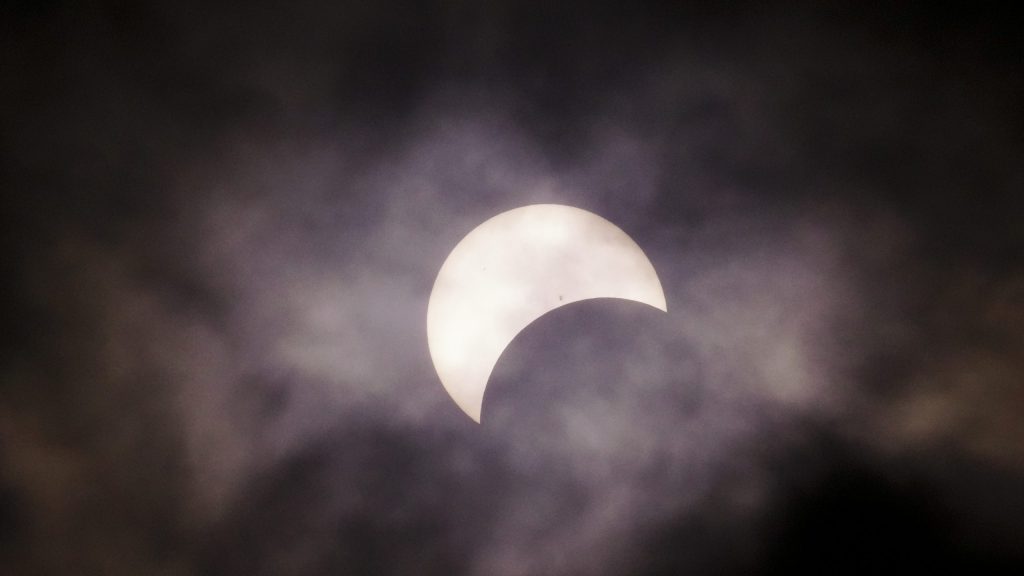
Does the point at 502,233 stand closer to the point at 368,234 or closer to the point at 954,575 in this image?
the point at 368,234

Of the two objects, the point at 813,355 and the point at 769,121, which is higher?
the point at 769,121

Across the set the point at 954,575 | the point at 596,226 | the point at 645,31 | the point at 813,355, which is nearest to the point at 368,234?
the point at 596,226

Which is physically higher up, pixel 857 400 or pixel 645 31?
pixel 645 31

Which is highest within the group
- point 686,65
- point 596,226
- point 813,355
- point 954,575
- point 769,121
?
point 686,65

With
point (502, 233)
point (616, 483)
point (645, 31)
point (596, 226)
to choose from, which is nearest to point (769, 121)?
point (645, 31)

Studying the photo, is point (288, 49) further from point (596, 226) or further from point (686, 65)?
point (686, 65)

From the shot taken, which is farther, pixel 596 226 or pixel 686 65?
pixel 596 226
